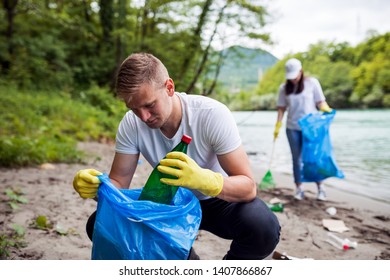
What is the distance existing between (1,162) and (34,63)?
527 cm

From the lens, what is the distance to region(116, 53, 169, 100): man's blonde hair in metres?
1.21

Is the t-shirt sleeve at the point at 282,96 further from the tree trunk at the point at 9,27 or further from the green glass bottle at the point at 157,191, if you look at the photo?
the tree trunk at the point at 9,27

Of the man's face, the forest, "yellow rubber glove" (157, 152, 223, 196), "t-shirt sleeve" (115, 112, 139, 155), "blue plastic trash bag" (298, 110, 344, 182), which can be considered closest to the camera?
"yellow rubber glove" (157, 152, 223, 196)

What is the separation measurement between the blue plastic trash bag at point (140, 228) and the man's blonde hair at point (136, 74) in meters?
0.32

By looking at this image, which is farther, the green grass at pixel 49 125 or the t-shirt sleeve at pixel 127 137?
the green grass at pixel 49 125

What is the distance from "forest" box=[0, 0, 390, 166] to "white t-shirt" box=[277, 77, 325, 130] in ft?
3.83

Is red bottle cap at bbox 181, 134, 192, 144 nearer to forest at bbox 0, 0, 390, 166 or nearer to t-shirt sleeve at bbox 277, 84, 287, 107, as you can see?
t-shirt sleeve at bbox 277, 84, 287, 107

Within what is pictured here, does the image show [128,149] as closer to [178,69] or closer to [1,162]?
[1,162]

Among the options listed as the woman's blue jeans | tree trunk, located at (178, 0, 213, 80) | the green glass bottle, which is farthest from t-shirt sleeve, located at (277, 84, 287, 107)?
tree trunk, located at (178, 0, 213, 80)

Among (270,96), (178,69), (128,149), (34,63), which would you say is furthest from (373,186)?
(34,63)

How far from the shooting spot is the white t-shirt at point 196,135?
1.32m

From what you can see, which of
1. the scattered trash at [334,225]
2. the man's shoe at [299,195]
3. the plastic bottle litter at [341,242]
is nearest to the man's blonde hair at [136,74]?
the plastic bottle litter at [341,242]

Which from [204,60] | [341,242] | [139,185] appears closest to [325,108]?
[341,242]
